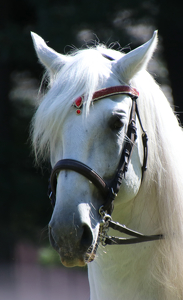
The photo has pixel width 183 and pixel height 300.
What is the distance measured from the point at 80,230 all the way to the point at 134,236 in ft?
0.97

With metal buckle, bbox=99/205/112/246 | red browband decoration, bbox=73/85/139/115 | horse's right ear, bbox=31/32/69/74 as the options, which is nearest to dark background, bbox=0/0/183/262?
horse's right ear, bbox=31/32/69/74

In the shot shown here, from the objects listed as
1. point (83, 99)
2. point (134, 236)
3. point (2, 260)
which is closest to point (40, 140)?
point (83, 99)

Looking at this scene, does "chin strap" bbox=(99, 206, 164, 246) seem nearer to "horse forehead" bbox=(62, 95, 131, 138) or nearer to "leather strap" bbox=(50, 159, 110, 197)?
"leather strap" bbox=(50, 159, 110, 197)

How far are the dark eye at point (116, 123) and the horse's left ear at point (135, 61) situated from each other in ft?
0.60

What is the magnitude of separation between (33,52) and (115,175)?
252cm

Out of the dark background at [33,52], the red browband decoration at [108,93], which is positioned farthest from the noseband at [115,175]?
the dark background at [33,52]

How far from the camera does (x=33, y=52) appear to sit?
326cm

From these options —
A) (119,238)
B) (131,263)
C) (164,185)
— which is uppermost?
(164,185)

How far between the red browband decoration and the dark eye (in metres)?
0.09

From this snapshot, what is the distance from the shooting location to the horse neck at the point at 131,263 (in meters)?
1.20

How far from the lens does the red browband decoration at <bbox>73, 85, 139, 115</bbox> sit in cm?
109

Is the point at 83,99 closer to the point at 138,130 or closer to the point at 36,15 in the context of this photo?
the point at 138,130

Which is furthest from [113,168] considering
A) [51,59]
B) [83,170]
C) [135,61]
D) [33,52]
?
[33,52]

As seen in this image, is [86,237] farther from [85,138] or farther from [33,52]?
[33,52]
